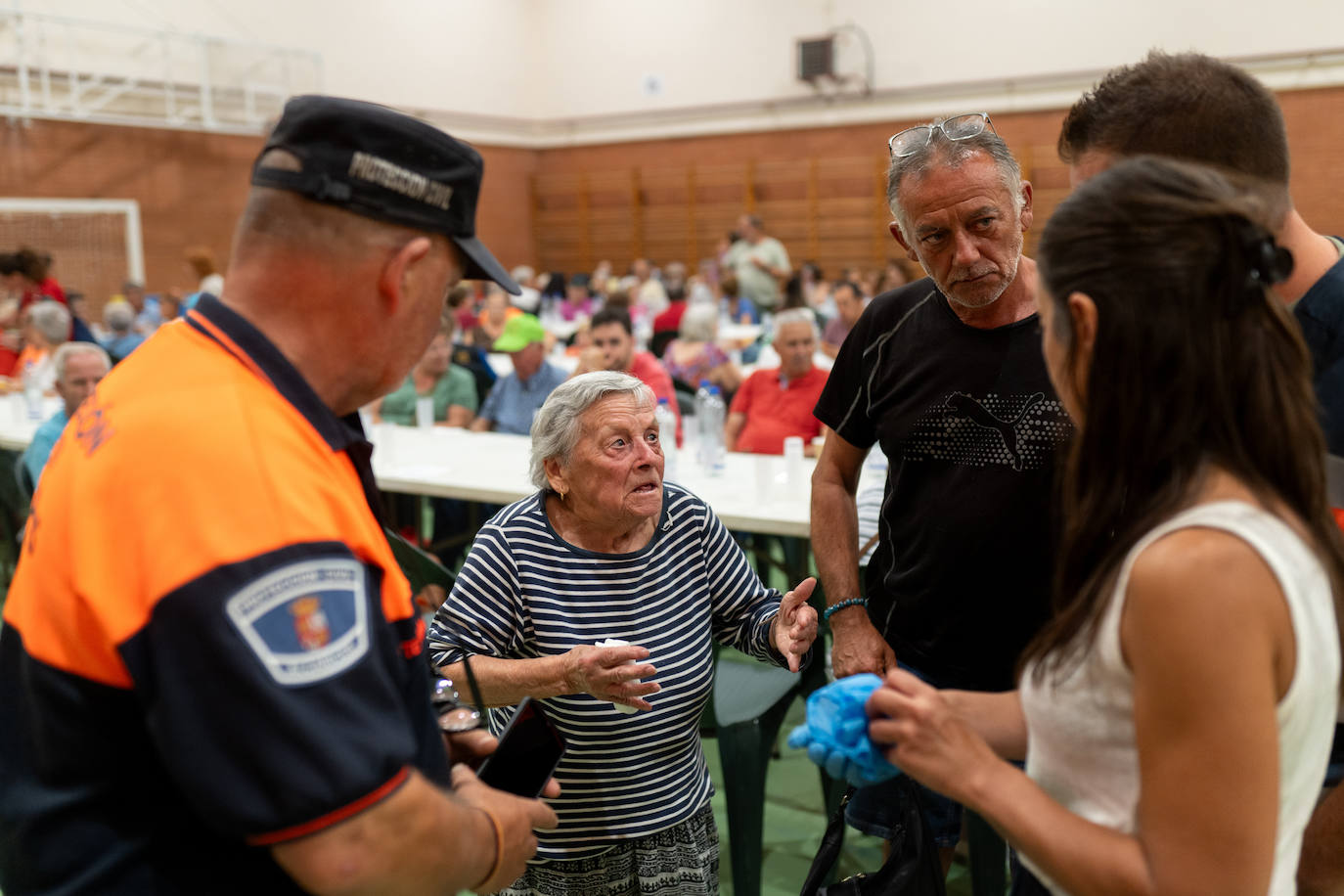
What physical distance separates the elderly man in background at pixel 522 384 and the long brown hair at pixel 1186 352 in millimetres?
4568

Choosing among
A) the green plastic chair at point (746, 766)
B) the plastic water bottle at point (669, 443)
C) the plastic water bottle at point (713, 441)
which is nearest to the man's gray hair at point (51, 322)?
the plastic water bottle at point (669, 443)

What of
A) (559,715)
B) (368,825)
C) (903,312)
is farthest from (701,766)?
(368,825)

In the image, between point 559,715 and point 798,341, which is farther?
point 798,341

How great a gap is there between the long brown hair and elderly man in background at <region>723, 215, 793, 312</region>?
10681mm

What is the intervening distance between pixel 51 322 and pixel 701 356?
4308mm

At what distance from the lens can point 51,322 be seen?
6977 mm

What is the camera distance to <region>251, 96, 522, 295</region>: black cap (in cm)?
105

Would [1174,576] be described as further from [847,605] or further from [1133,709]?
[847,605]

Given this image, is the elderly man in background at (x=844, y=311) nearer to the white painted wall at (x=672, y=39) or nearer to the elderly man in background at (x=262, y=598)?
the white painted wall at (x=672, y=39)

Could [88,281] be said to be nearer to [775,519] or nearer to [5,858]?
[775,519]

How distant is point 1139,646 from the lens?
0.99 metres

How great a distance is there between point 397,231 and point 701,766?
57.9 inches

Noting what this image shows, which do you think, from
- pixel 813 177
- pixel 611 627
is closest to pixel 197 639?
pixel 611 627

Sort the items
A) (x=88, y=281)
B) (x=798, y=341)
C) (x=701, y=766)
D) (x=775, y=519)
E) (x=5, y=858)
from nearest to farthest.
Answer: (x=5, y=858)
(x=701, y=766)
(x=775, y=519)
(x=798, y=341)
(x=88, y=281)
